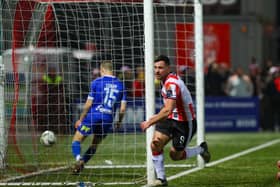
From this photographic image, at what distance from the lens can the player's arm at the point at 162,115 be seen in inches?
506

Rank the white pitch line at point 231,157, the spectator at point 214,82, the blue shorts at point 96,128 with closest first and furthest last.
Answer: the white pitch line at point 231,157, the blue shorts at point 96,128, the spectator at point 214,82

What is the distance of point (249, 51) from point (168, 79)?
24283mm

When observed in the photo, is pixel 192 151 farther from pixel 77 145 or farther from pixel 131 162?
pixel 131 162

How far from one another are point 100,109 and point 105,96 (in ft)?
0.79

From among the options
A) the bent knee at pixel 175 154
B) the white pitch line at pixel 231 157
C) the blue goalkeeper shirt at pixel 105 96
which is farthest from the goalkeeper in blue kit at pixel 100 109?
the bent knee at pixel 175 154

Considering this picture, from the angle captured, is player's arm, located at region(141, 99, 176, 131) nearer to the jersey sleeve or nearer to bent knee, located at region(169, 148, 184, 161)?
bent knee, located at region(169, 148, 184, 161)

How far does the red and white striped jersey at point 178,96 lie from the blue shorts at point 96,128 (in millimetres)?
2421

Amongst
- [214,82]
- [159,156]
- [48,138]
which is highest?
[214,82]

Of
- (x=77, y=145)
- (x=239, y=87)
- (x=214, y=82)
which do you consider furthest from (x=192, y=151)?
(x=239, y=87)

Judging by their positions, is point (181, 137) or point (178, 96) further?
point (181, 137)

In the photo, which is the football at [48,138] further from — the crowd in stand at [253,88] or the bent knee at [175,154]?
the crowd in stand at [253,88]

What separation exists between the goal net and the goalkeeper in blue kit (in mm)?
268

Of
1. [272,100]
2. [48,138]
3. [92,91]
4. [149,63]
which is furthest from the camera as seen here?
[272,100]

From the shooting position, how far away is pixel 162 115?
42.5ft
